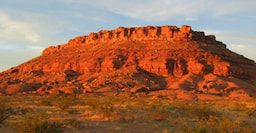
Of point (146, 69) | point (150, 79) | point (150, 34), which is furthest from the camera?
point (150, 34)

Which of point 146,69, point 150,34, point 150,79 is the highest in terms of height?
point 150,34

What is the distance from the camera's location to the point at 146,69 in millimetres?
41969

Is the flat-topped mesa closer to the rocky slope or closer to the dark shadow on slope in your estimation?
the rocky slope

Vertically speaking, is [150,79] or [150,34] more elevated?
[150,34]

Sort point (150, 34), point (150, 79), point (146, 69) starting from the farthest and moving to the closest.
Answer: point (150, 34) → point (146, 69) → point (150, 79)

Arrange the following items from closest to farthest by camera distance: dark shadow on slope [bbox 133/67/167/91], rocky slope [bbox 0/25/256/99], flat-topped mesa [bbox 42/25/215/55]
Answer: rocky slope [bbox 0/25/256/99]
dark shadow on slope [bbox 133/67/167/91]
flat-topped mesa [bbox 42/25/215/55]

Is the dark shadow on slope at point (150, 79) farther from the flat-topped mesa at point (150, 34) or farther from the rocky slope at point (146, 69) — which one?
the flat-topped mesa at point (150, 34)

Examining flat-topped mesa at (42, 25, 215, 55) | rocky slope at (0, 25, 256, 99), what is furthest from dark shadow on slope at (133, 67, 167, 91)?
flat-topped mesa at (42, 25, 215, 55)

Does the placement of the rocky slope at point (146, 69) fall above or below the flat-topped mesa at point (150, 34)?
below

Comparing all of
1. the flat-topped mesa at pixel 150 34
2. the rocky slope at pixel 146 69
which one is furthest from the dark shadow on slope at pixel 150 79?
the flat-topped mesa at pixel 150 34

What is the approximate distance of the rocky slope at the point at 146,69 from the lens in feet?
114

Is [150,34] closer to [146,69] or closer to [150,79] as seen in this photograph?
[146,69]

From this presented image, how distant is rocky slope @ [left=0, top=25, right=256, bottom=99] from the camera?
3481 cm

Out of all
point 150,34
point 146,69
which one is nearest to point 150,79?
point 146,69
